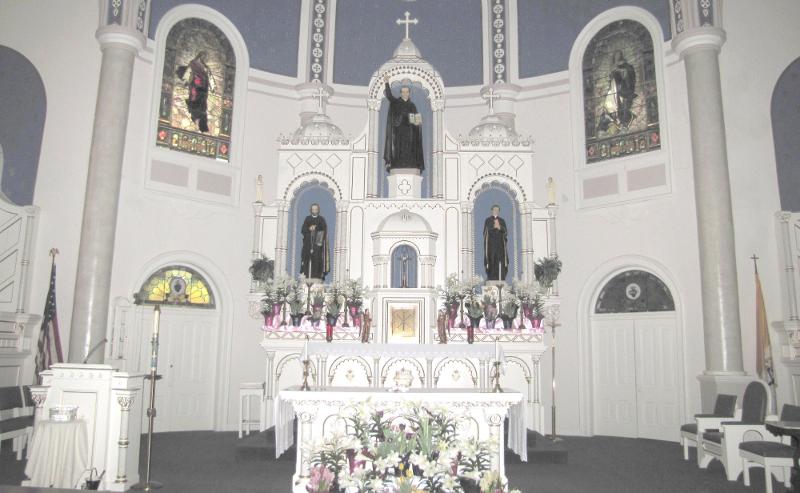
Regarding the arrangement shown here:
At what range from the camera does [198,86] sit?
13188 millimetres

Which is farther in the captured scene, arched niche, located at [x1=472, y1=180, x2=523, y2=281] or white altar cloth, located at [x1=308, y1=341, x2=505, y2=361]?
arched niche, located at [x1=472, y1=180, x2=523, y2=281]

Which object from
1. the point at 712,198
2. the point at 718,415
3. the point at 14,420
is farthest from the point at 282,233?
the point at 718,415

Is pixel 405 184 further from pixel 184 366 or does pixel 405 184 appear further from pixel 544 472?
pixel 544 472

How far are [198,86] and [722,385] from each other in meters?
11.1

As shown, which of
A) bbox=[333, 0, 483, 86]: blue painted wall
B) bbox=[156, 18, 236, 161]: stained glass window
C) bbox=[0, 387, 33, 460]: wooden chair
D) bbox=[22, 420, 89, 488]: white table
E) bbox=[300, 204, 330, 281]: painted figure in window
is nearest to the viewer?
bbox=[22, 420, 89, 488]: white table

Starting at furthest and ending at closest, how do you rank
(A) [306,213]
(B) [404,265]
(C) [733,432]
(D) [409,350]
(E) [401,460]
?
(A) [306,213]
(B) [404,265]
(D) [409,350]
(C) [733,432]
(E) [401,460]

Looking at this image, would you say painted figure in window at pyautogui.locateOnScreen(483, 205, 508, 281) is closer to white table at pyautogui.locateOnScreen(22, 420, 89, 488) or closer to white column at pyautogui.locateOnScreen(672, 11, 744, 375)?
white column at pyautogui.locateOnScreen(672, 11, 744, 375)

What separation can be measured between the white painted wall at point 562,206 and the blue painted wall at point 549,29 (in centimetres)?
158

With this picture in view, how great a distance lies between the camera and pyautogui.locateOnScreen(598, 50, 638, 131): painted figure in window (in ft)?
42.4

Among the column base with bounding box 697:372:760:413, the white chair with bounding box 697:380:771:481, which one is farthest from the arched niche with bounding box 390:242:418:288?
the white chair with bounding box 697:380:771:481

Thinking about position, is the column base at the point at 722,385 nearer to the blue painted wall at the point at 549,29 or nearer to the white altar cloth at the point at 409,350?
the white altar cloth at the point at 409,350

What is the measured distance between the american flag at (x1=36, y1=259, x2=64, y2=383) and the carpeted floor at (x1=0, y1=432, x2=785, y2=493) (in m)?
1.24

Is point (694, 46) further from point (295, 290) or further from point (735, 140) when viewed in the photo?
point (295, 290)

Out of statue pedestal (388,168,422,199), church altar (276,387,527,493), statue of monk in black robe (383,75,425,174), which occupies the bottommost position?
church altar (276,387,527,493)
